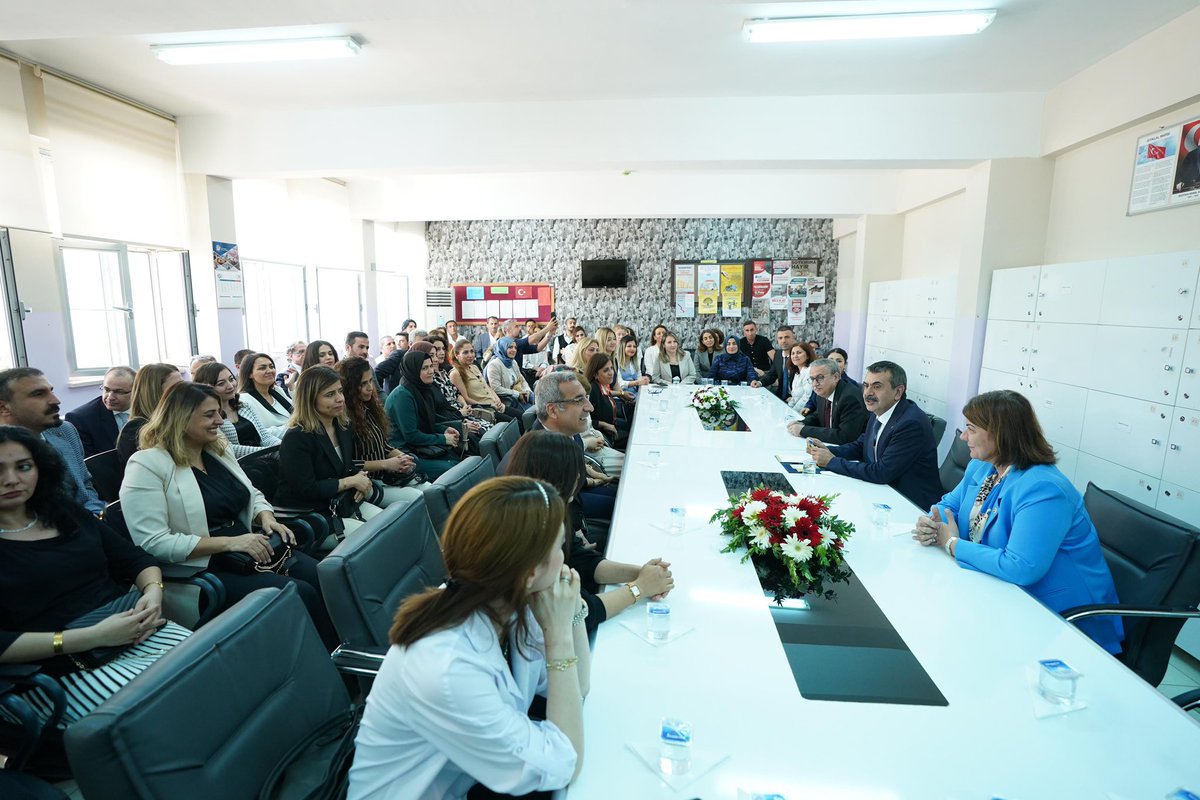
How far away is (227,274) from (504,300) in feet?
17.3

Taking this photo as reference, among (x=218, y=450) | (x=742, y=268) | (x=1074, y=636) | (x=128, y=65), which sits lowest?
(x=1074, y=636)

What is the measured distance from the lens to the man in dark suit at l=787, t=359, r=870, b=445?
4293 mm

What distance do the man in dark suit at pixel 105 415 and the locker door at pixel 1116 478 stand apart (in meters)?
5.49

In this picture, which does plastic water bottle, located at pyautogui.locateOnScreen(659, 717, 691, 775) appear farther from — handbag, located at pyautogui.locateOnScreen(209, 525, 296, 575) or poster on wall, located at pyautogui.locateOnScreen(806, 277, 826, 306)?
poster on wall, located at pyautogui.locateOnScreen(806, 277, 826, 306)

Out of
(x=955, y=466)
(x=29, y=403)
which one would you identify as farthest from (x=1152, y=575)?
(x=29, y=403)

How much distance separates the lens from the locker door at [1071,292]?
3.88m

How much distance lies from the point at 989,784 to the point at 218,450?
2.96 m

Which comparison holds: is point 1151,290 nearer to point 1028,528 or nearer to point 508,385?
point 1028,528

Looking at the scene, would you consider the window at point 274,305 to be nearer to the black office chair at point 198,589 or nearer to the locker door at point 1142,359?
the black office chair at point 198,589

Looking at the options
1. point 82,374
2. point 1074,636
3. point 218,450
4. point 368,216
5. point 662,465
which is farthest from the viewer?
point 368,216

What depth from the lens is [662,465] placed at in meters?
3.49

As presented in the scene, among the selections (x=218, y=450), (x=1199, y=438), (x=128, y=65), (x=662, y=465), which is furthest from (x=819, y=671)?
(x=128, y=65)

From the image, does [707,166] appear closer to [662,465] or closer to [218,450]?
[662,465]

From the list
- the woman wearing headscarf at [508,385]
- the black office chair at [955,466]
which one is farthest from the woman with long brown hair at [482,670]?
the woman wearing headscarf at [508,385]
